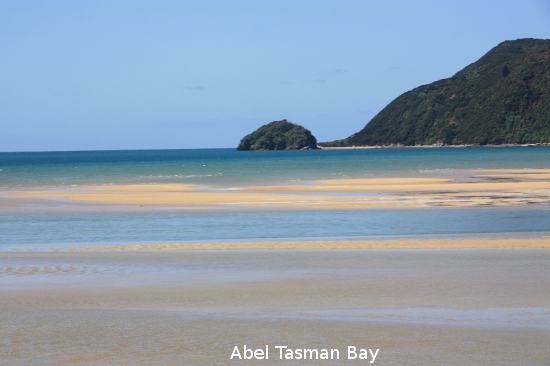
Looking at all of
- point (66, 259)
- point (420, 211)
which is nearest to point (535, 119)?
point (420, 211)

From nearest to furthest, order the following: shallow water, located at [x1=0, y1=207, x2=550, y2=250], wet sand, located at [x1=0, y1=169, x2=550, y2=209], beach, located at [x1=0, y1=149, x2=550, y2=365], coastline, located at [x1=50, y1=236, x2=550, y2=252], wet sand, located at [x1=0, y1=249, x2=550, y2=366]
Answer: wet sand, located at [x1=0, y1=249, x2=550, y2=366] < beach, located at [x1=0, y1=149, x2=550, y2=365] < coastline, located at [x1=50, y1=236, x2=550, y2=252] < shallow water, located at [x1=0, y1=207, x2=550, y2=250] < wet sand, located at [x1=0, y1=169, x2=550, y2=209]

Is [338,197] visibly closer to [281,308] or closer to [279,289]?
[279,289]

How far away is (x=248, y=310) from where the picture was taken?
1003 cm

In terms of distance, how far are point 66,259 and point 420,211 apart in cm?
1349

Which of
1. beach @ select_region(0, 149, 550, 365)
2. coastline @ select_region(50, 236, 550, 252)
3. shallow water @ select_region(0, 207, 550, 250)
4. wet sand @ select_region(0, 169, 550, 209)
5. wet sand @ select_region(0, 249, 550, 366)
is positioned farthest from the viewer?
wet sand @ select_region(0, 169, 550, 209)

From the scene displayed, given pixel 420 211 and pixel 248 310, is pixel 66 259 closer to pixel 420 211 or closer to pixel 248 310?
pixel 248 310

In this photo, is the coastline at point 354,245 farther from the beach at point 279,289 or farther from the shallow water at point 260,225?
the shallow water at point 260,225

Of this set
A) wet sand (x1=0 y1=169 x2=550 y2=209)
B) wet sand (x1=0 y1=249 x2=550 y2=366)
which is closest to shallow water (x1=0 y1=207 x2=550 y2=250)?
wet sand (x1=0 y1=169 x2=550 y2=209)

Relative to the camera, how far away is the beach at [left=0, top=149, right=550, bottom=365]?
8.19 m

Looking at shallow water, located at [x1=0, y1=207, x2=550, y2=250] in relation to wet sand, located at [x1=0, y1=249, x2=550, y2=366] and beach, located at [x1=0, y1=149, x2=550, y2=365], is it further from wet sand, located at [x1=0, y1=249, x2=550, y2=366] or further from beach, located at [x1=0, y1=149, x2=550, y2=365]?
wet sand, located at [x1=0, y1=249, x2=550, y2=366]

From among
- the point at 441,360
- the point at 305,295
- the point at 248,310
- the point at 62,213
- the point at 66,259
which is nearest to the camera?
the point at 441,360

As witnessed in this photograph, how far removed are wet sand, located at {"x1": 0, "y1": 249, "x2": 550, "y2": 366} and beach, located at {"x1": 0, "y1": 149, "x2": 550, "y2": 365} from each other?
0.09 feet

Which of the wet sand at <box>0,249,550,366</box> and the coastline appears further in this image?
the coastline

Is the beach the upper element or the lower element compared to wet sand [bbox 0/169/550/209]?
upper
